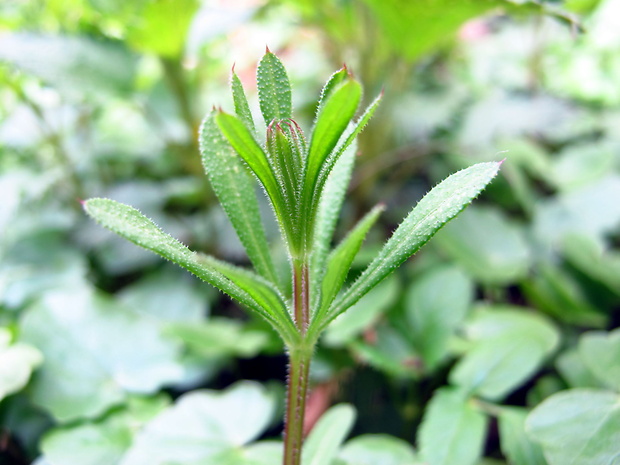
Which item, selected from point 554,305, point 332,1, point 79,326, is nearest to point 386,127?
point 332,1

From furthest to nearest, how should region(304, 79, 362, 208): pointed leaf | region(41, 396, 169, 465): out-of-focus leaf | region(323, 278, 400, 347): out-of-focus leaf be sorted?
region(323, 278, 400, 347): out-of-focus leaf
region(41, 396, 169, 465): out-of-focus leaf
region(304, 79, 362, 208): pointed leaf

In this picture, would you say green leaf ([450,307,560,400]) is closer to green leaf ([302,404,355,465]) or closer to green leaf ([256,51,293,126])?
green leaf ([302,404,355,465])

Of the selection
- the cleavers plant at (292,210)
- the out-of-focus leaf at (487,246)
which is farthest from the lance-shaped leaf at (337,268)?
the out-of-focus leaf at (487,246)

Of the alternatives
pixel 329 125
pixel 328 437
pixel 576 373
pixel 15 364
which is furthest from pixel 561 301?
pixel 15 364

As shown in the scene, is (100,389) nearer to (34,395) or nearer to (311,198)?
(34,395)

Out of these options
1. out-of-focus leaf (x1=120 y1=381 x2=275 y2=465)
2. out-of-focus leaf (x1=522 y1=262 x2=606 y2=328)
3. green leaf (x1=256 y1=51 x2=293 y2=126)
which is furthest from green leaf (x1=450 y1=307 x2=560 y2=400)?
green leaf (x1=256 y1=51 x2=293 y2=126)

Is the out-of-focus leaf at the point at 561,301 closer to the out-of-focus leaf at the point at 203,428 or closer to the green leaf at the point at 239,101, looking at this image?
the out-of-focus leaf at the point at 203,428
